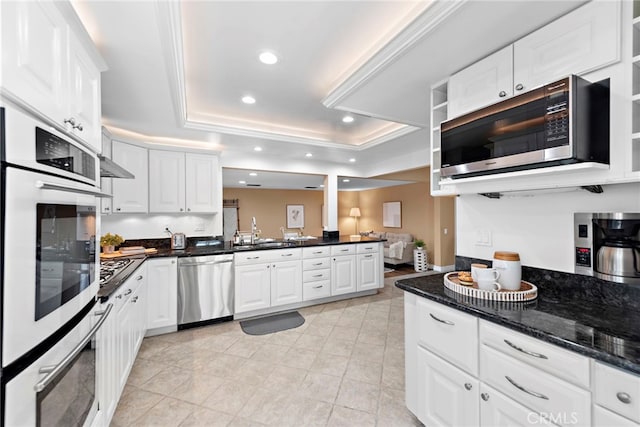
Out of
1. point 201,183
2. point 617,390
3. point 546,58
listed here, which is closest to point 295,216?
point 201,183

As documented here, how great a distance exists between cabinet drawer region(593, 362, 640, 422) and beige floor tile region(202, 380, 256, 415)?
2002mm

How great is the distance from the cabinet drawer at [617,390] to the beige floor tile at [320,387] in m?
1.61

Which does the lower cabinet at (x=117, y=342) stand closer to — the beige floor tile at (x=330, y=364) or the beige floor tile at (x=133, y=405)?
→ the beige floor tile at (x=133, y=405)

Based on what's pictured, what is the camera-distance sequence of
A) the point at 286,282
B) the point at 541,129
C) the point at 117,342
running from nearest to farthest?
the point at 541,129 < the point at 117,342 < the point at 286,282

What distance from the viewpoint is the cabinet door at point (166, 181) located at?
363cm

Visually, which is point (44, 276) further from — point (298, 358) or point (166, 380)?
point (298, 358)

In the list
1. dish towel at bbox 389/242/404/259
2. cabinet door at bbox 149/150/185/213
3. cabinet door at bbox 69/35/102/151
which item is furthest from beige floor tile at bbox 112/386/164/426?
dish towel at bbox 389/242/404/259

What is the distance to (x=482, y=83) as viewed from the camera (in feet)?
5.81

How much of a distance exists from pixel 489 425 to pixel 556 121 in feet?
4.79

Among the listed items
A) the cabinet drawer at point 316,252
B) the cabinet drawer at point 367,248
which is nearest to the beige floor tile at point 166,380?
the cabinet drawer at point 316,252

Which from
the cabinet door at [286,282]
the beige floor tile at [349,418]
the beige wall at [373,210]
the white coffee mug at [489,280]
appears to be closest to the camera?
the white coffee mug at [489,280]

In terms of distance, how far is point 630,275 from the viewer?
133cm

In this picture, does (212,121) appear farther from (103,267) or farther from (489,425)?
(489,425)

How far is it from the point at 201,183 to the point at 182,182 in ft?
0.79
